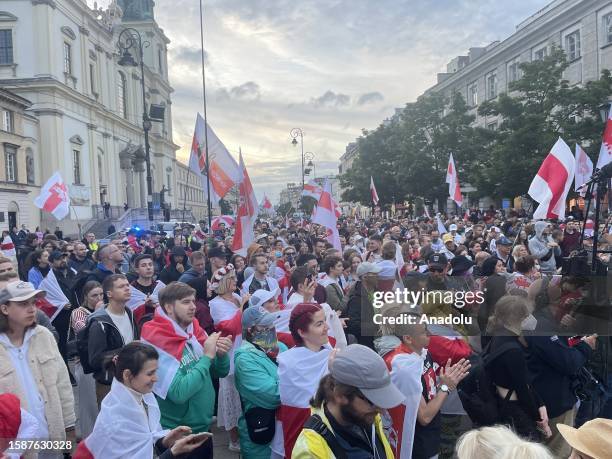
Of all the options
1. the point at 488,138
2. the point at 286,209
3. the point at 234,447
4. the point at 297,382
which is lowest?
the point at 234,447

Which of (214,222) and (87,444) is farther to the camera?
(214,222)

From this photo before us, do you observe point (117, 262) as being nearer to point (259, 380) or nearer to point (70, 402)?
point (70, 402)

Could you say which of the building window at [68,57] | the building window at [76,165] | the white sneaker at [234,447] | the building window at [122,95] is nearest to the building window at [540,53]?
the building window at [76,165]

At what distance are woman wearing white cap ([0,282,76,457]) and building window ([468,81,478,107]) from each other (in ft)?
157

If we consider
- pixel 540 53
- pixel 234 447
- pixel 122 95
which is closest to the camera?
pixel 234 447

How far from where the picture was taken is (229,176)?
1231 centimetres

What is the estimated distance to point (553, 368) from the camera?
4.07 m

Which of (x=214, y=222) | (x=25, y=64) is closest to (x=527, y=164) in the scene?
(x=214, y=222)

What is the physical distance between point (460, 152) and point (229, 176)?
94.5ft

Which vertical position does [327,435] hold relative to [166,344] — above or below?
below

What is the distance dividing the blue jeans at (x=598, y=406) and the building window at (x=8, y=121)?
39003mm

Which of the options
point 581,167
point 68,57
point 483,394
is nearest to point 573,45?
point 581,167

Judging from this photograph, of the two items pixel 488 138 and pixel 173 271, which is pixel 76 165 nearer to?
pixel 488 138

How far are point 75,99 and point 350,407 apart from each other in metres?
49.5
